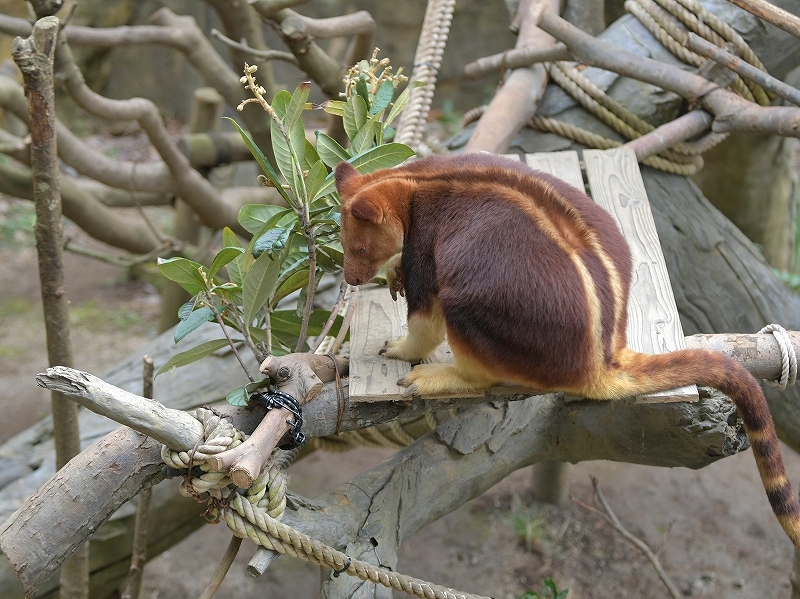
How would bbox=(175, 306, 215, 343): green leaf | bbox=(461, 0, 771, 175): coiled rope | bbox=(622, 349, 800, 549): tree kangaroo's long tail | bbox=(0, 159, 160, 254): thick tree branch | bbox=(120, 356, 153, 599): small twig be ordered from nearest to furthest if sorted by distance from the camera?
bbox=(622, 349, 800, 549): tree kangaroo's long tail, bbox=(175, 306, 215, 343): green leaf, bbox=(120, 356, 153, 599): small twig, bbox=(461, 0, 771, 175): coiled rope, bbox=(0, 159, 160, 254): thick tree branch

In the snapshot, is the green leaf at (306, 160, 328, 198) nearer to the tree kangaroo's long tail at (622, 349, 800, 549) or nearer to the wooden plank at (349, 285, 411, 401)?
the wooden plank at (349, 285, 411, 401)

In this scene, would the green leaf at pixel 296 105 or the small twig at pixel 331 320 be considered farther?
the small twig at pixel 331 320

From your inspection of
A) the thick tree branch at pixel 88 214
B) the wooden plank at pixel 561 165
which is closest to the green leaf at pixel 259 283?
the wooden plank at pixel 561 165

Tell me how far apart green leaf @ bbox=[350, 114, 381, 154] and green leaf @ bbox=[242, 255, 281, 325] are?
599 mm

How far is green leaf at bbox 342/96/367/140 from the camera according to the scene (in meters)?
2.54

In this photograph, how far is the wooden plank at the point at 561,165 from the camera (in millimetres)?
3164

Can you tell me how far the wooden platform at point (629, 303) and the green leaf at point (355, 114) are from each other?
2.17 feet

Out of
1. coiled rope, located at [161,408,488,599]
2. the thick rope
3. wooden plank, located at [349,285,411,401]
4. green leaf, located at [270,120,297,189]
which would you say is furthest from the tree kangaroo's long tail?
the thick rope

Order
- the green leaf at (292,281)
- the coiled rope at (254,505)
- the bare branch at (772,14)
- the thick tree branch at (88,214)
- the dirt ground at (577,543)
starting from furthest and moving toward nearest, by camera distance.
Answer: the thick tree branch at (88,214), the dirt ground at (577,543), the bare branch at (772,14), the green leaf at (292,281), the coiled rope at (254,505)

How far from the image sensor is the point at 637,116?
3908 millimetres

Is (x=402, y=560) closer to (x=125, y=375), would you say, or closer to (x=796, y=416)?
(x=125, y=375)

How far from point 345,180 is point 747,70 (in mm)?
1792

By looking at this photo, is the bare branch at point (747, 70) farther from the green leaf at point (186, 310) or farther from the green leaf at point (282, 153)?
the green leaf at point (186, 310)

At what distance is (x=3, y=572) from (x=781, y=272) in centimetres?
595
